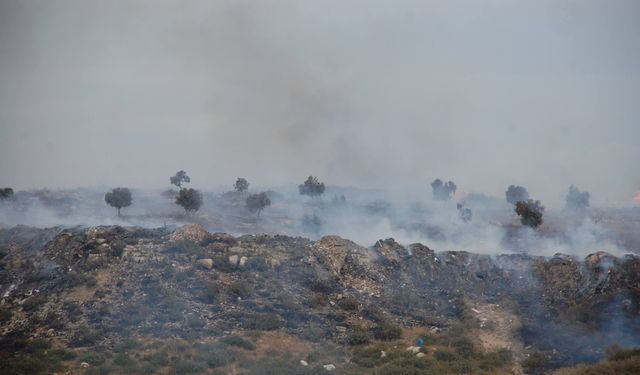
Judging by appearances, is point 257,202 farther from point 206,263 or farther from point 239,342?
point 239,342

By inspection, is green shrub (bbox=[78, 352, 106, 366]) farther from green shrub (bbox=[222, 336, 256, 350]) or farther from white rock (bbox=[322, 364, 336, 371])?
white rock (bbox=[322, 364, 336, 371])

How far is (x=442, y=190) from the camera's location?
294ft

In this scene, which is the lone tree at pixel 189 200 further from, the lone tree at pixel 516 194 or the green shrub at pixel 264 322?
the lone tree at pixel 516 194

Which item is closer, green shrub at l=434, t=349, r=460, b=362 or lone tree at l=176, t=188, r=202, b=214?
green shrub at l=434, t=349, r=460, b=362

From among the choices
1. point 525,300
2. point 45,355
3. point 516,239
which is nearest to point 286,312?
point 45,355

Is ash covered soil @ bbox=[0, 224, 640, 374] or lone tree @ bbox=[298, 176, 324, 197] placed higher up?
lone tree @ bbox=[298, 176, 324, 197]

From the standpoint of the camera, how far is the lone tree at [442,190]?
88.9 meters

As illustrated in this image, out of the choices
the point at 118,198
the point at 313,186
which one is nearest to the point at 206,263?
the point at 118,198

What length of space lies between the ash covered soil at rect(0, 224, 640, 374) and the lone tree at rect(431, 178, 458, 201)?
5600cm

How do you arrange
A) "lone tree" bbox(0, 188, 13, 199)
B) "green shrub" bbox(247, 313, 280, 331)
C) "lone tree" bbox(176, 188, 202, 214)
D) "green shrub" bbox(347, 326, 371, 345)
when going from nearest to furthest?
"green shrub" bbox(347, 326, 371, 345) → "green shrub" bbox(247, 313, 280, 331) → "lone tree" bbox(176, 188, 202, 214) → "lone tree" bbox(0, 188, 13, 199)

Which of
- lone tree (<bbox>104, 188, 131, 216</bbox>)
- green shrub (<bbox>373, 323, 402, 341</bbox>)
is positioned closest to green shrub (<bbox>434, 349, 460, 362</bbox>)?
green shrub (<bbox>373, 323, 402, 341</bbox>)

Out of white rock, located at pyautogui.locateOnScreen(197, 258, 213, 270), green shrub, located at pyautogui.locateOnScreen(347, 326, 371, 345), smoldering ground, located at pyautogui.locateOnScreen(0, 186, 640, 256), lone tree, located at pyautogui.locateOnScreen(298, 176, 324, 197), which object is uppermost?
lone tree, located at pyautogui.locateOnScreen(298, 176, 324, 197)

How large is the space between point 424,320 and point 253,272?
12.1 meters

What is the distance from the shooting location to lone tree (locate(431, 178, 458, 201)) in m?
88.9
